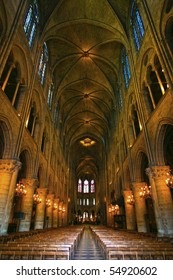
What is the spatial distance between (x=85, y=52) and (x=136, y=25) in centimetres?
803

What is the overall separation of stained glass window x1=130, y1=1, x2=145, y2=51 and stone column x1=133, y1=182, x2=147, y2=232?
12.3 meters

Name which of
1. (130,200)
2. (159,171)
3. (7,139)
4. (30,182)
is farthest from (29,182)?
(159,171)

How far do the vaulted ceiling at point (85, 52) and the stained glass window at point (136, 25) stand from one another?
1157mm

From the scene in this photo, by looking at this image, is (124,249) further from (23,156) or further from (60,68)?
Result: (60,68)

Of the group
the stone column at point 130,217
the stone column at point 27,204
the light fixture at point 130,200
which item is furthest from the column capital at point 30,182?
the stone column at point 130,217

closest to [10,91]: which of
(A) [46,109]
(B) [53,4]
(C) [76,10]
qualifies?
(A) [46,109]

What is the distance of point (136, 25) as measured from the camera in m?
15.1

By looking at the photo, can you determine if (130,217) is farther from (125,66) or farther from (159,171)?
(125,66)

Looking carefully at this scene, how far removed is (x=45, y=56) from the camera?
19594 mm

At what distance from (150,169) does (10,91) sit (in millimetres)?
13498

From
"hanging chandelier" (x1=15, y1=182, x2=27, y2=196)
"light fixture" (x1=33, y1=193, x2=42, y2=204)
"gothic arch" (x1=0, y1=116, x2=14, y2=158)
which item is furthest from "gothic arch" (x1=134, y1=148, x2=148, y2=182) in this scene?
"gothic arch" (x1=0, y1=116, x2=14, y2=158)

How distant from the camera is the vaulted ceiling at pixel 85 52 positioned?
1709 centimetres

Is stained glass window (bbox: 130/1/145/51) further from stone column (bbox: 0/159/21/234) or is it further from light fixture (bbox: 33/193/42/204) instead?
light fixture (bbox: 33/193/42/204)

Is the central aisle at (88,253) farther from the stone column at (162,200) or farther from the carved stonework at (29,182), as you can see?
the carved stonework at (29,182)
